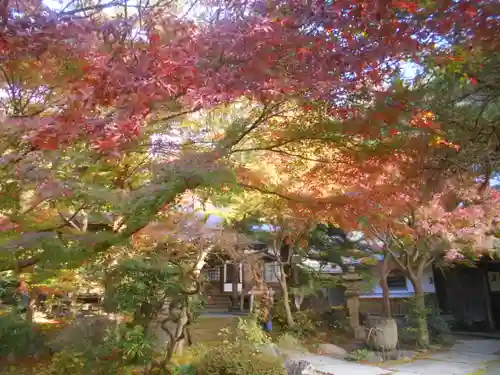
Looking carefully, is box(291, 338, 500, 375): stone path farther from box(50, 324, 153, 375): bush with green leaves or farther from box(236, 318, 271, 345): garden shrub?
box(50, 324, 153, 375): bush with green leaves

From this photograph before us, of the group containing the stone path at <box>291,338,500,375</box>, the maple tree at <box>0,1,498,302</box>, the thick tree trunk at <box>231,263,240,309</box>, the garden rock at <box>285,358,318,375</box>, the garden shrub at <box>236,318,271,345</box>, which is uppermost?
the maple tree at <box>0,1,498,302</box>

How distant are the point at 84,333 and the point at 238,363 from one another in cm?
343

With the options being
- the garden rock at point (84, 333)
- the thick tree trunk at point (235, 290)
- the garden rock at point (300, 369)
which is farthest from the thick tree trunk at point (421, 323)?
the garden rock at point (84, 333)

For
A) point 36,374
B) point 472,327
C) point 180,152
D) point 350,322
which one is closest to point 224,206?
point 180,152

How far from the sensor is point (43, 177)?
4.00 metres

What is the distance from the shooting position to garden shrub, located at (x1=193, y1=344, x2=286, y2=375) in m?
7.00

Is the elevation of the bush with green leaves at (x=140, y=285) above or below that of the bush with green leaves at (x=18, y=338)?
above

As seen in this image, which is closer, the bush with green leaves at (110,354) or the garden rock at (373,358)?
the bush with green leaves at (110,354)

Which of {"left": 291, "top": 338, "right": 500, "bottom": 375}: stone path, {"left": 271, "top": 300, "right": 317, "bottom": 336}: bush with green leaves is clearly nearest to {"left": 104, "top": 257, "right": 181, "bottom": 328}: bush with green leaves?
{"left": 291, "top": 338, "right": 500, "bottom": 375}: stone path

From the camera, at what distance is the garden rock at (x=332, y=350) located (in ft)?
39.0

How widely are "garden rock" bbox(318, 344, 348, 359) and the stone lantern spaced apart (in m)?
1.76

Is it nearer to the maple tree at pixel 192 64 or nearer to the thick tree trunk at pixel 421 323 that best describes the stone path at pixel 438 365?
the thick tree trunk at pixel 421 323

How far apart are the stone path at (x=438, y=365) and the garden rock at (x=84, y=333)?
491cm

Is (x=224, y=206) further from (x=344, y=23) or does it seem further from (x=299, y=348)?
(x=344, y=23)
